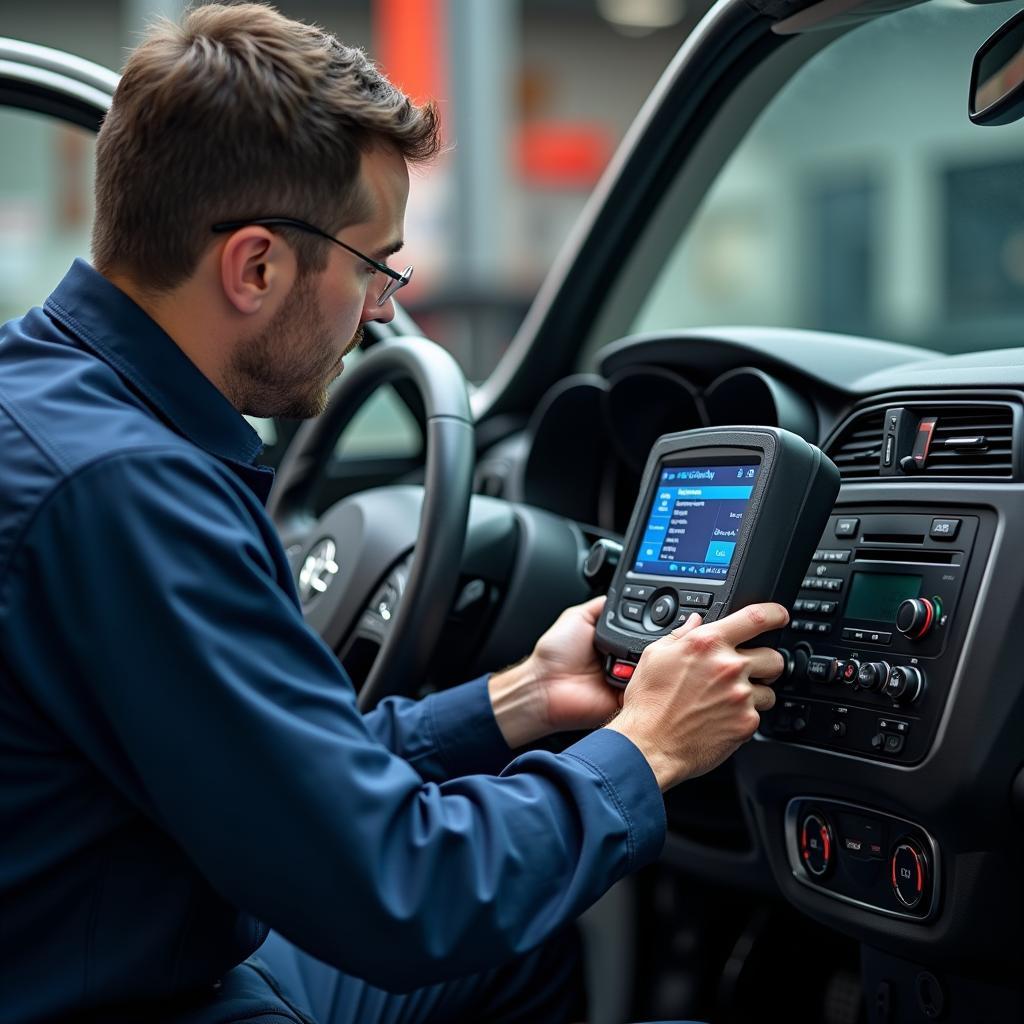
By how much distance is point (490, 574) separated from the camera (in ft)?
5.37

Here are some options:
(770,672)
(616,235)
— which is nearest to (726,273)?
(616,235)

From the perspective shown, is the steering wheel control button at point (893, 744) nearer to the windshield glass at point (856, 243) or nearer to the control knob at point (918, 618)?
the control knob at point (918, 618)

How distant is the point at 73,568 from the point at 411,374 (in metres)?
0.81

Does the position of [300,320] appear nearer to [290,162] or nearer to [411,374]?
[290,162]

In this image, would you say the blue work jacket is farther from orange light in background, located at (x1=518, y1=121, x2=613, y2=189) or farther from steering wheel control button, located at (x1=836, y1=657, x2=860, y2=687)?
orange light in background, located at (x1=518, y1=121, x2=613, y2=189)

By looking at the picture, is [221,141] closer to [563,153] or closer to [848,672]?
[848,672]

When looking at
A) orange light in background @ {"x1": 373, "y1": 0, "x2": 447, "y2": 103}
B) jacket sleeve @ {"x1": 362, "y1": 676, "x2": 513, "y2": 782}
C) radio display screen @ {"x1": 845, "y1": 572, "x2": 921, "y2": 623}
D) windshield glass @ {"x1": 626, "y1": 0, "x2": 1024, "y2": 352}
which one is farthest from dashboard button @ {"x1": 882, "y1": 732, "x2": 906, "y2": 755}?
windshield glass @ {"x1": 626, "y1": 0, "x2": 1024, "y2": 352}

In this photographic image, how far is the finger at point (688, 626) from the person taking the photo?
1134 millimetres

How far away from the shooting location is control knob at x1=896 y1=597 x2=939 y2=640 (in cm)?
123

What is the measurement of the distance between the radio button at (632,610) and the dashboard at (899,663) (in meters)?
0.16

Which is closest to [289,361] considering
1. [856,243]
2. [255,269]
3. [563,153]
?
[255,269]

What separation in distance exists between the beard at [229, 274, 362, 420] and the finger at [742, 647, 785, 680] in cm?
43

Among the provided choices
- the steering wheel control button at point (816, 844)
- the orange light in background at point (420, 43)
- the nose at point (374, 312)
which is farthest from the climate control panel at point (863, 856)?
the orange light in background at point (420, 43)

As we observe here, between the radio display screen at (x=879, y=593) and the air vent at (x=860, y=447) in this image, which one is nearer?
the radio display screen at (x=879, y=593)
